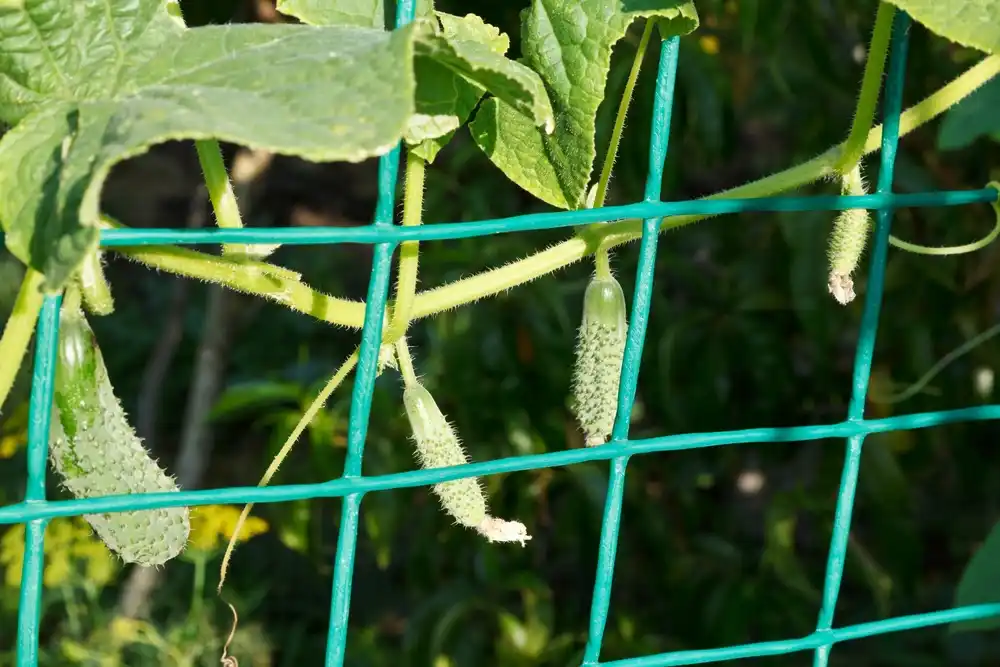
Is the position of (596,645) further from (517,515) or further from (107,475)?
(517,515)

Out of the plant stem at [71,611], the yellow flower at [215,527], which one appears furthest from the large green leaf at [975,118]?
the plant stem at [71,611]

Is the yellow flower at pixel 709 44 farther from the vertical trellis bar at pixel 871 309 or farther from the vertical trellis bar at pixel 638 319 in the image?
the vertical trellis bar at pixel 638 319

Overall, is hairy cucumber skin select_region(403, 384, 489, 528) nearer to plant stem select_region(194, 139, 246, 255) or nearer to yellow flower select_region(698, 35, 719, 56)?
plant stem select_region(194, 139, 246, 255)

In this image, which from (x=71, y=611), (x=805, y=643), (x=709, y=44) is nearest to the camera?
(x=805, y=643)

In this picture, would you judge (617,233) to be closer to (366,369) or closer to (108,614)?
(366,369)

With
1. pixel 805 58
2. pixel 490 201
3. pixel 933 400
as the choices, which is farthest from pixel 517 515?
pixel 805 58

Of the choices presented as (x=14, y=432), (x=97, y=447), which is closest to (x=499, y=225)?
(x=97, y=447)

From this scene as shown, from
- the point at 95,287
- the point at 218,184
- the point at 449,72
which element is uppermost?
the point at 449,72
